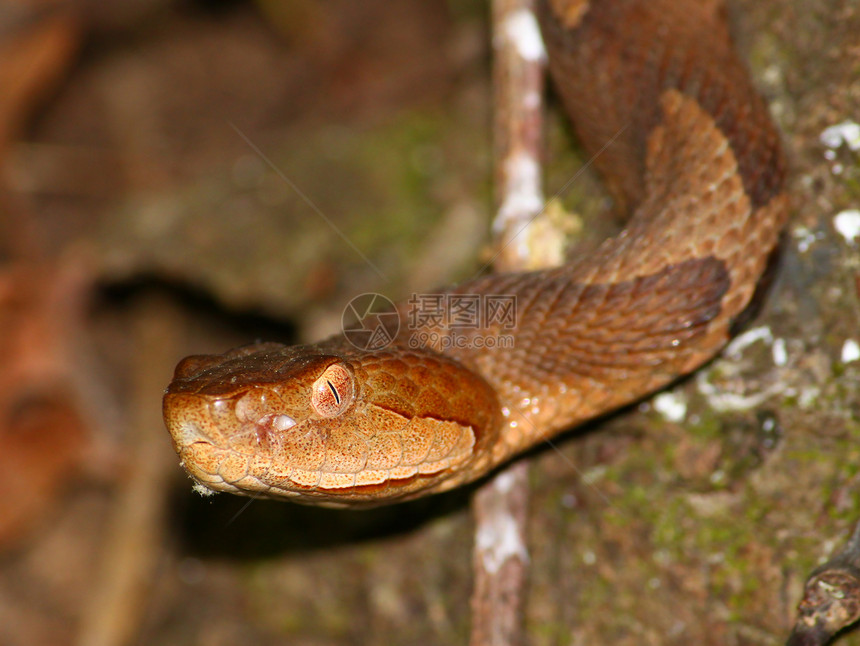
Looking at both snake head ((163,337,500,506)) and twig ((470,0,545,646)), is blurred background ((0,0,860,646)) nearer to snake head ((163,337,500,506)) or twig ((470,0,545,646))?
twig ((470,0,545,646))

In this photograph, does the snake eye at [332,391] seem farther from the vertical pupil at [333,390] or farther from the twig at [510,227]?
the twig at [510,227]

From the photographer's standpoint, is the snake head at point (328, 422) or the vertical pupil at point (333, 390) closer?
the snake head at point (328, 422)

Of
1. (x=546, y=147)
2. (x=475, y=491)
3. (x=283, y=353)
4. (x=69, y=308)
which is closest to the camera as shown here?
(x=283, y=353)

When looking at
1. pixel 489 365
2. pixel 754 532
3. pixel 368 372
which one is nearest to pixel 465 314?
pixel 489 365

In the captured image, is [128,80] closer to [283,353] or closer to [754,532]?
[283,353]

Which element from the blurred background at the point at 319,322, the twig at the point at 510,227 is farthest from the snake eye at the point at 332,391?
the blurred background at the point at 319,322

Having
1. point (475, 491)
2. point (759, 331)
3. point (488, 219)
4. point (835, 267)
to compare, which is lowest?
point (475, 491)

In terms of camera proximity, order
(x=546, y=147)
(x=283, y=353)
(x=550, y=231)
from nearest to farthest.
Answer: (x=283, y=353) → (x=550, y=231) → (x=546, y=147)

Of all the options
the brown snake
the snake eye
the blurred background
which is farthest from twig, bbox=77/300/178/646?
the snake eye

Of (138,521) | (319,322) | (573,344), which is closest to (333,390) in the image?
(573,344)
